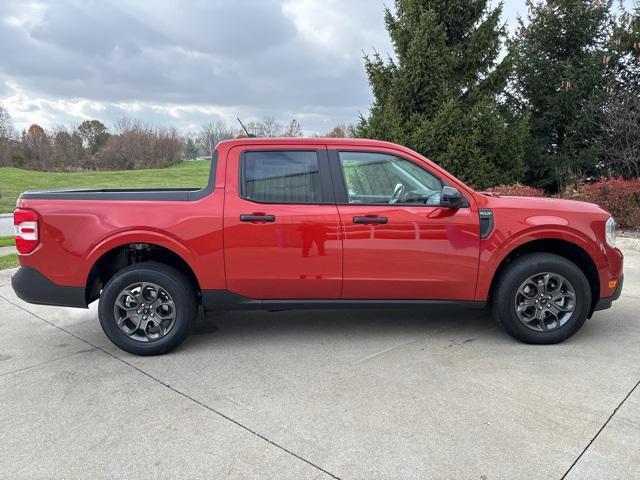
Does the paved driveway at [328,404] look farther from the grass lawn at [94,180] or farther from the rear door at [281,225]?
the grass lawn at [94,180]

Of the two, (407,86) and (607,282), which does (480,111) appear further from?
(607,282)

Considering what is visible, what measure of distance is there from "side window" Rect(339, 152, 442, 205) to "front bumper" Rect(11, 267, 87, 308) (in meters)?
2.47

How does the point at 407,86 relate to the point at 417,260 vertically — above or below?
above

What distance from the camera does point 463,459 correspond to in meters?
2.41

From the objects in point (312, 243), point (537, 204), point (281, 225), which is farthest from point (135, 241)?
point (537, 204)

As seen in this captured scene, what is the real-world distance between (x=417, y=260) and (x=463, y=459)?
1736 millimetres

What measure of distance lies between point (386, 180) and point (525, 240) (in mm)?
1274

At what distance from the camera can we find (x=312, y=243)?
380 cm

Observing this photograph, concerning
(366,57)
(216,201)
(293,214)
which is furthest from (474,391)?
(366,57)

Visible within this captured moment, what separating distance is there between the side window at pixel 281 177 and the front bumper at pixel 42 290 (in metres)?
1.66

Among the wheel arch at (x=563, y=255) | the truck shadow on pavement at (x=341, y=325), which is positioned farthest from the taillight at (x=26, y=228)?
the wheel arch at (x=563, y=255)

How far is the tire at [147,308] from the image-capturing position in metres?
3.80

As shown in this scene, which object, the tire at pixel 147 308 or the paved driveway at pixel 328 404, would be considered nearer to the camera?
the paved driveway at pixel 328 404

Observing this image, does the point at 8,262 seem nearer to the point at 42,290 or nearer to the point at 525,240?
the point at 42,290
